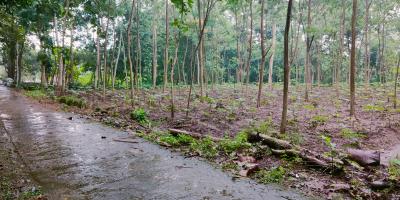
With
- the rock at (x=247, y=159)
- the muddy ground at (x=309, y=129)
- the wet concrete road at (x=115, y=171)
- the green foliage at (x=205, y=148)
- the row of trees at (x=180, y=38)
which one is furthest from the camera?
the row of trees at (x=180, y=38)

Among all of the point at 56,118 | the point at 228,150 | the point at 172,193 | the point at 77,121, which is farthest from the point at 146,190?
the point at 56,118

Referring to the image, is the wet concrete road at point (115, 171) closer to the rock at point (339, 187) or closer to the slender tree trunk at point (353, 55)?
the rock at point (339, 187)

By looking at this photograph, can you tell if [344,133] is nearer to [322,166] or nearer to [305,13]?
[322,166]

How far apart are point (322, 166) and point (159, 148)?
3739mm

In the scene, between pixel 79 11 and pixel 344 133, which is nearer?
pixel 344 133

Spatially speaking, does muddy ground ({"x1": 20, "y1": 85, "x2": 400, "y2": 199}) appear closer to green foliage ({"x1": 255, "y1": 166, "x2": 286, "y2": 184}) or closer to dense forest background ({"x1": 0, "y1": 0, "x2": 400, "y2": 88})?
green foliage ({"x1": 255, "y1": 166, "x2": 286, "y2": 184})

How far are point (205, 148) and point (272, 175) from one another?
2.14 metres

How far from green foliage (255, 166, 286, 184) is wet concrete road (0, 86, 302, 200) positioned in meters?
0.30

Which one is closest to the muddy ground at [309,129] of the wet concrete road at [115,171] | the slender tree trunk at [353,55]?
the wet concrete road at [115,171]

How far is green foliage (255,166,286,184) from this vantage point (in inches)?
225

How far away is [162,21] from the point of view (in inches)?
1426

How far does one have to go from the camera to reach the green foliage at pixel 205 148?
7259 mm

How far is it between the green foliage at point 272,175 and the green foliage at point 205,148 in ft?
4.77

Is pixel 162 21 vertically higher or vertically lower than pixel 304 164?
higher
